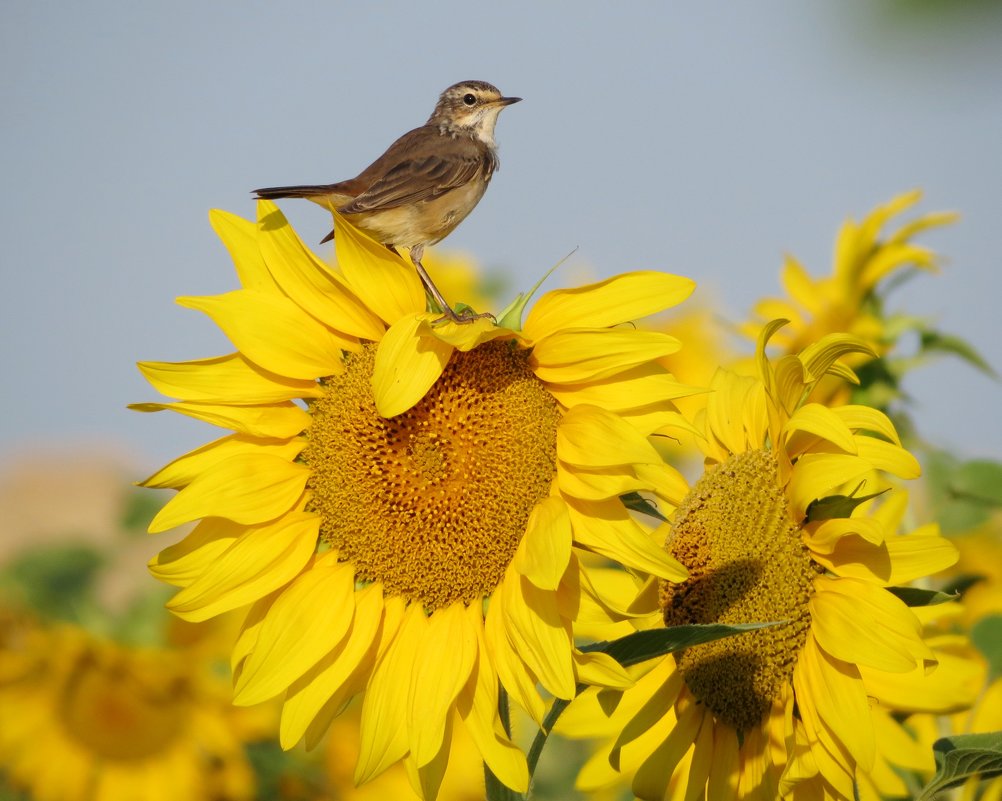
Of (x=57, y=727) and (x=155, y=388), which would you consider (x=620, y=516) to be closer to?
(x=155, y=388)

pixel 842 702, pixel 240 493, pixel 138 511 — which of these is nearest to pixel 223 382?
pixel 240 493

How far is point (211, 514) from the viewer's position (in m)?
2.16

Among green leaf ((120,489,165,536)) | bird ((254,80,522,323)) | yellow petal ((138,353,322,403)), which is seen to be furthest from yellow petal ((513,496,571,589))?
green leaf ((120,489,165,536))

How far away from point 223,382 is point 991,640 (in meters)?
1.72

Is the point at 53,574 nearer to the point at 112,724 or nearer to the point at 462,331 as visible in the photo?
the point at 112,724

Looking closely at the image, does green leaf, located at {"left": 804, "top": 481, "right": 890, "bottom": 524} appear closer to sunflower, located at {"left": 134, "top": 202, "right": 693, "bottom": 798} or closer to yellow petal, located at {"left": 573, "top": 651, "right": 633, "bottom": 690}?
sunflower, located at {"left": 134, "top": 202, "right": 693, "bottom": 798}

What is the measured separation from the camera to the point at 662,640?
69.2 inches

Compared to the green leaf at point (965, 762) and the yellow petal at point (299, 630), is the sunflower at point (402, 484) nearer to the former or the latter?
the yellow petal at point (299, 630)

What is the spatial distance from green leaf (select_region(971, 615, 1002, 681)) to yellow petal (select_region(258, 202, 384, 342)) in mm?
1448

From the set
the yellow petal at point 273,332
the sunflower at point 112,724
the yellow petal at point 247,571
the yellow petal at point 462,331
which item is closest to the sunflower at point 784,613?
the yellow petal at point 462,331

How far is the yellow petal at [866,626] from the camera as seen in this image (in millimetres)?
1923

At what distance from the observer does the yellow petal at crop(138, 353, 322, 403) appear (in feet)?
7.34

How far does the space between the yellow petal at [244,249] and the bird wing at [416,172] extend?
592 millimetres

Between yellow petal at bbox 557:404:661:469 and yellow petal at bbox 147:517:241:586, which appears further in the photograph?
yellow petal at bbox 147:517:241:586
